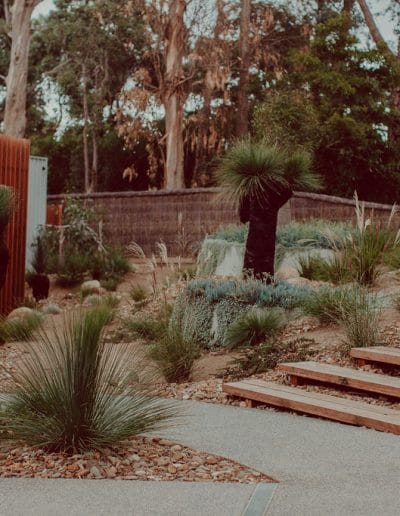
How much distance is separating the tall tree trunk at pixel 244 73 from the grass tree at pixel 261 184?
17358 mm

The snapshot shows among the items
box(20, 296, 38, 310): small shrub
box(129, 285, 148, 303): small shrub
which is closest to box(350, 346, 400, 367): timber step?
box(129, 285, 148, 303): small shrub

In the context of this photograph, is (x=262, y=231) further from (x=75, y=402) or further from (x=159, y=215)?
(x=159, y=215)

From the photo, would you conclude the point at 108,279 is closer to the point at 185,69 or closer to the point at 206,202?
the point at 206,202

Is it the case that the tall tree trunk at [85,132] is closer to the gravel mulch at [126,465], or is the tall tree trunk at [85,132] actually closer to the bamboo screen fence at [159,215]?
the bamboo screen fence at [159,215]

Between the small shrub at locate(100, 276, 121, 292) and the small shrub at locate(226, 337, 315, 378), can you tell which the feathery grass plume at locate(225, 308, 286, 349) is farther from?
the small shrub at locate(100, 276, 121, 292)

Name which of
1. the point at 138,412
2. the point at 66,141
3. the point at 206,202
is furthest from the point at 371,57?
the point at 138,412

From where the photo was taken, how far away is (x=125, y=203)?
21.9 metres

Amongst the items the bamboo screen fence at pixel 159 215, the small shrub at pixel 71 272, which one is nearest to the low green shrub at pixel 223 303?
the small shrub at pixel 71 272

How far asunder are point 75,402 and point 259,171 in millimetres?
6155

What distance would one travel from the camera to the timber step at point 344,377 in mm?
7258

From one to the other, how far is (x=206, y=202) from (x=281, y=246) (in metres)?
7.33

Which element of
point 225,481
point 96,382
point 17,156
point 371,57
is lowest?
point 225,481

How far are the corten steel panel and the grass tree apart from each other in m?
4.82

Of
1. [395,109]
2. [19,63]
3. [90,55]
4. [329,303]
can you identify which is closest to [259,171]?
[329,303]
